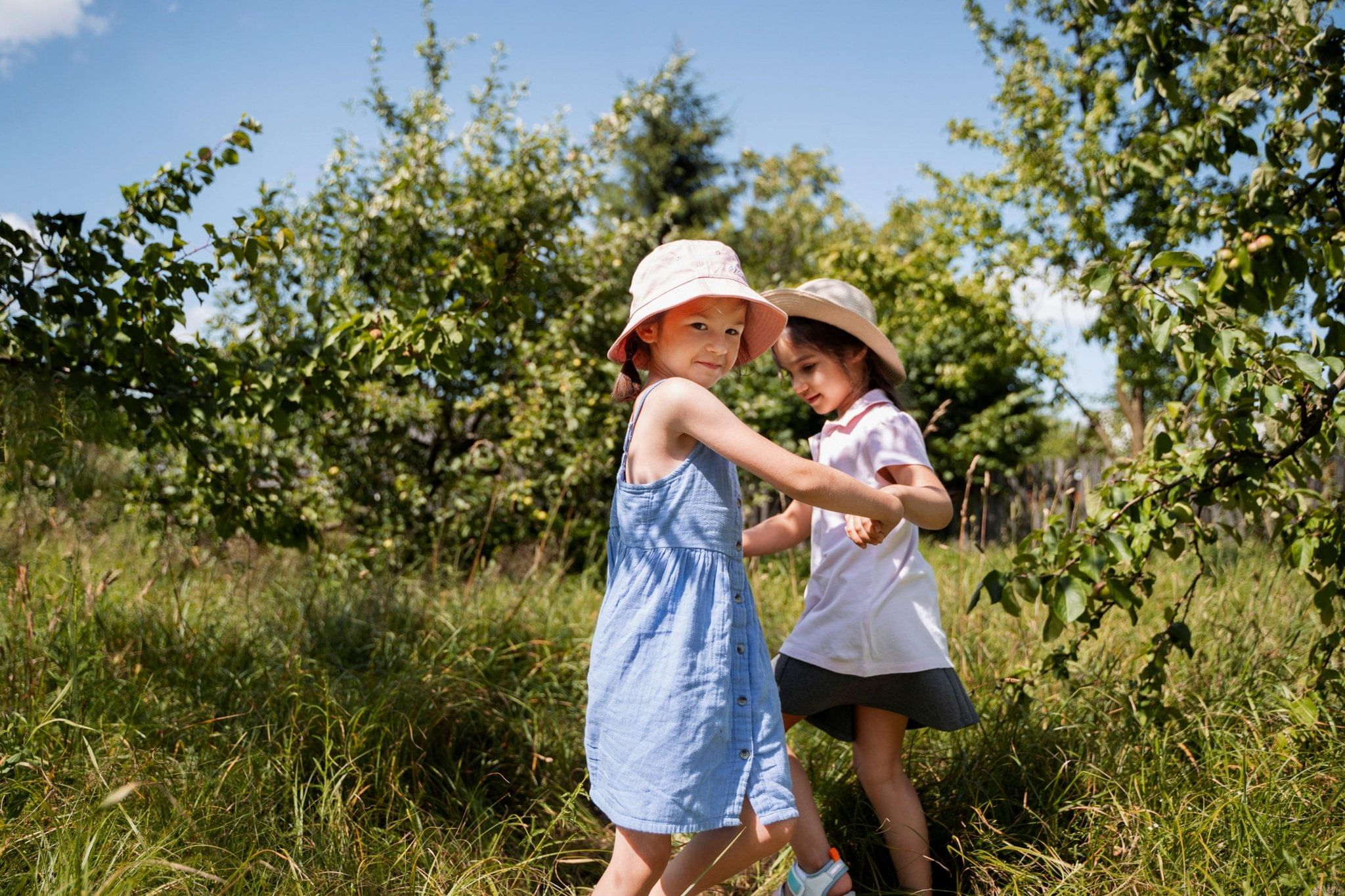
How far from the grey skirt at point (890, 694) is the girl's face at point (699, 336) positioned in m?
0.77

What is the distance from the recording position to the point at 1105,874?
2109 millimetres

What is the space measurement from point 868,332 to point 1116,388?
8.45m

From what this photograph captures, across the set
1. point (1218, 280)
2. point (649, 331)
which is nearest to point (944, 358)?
point (1218, 280)

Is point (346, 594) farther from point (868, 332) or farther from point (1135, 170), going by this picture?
point (1135, 170)

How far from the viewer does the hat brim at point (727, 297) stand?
1846mm

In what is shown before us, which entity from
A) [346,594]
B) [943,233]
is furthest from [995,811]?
[943,233]

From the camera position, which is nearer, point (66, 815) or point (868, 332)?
point (66, 815)

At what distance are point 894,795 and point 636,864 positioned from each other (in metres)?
0.74

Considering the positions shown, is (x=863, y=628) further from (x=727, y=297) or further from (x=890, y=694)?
(x=727, y=297)

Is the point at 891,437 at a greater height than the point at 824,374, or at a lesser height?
lesser

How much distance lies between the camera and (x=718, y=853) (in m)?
1.76

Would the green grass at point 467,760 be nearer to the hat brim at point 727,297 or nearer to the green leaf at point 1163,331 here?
the green leaf at point 1163,331

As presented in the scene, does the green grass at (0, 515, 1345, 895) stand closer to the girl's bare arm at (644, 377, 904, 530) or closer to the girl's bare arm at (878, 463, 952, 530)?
the girl's bare arm at (878, 463, 952, 530)

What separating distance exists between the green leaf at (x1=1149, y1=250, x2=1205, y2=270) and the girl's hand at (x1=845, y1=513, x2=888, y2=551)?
82cm
